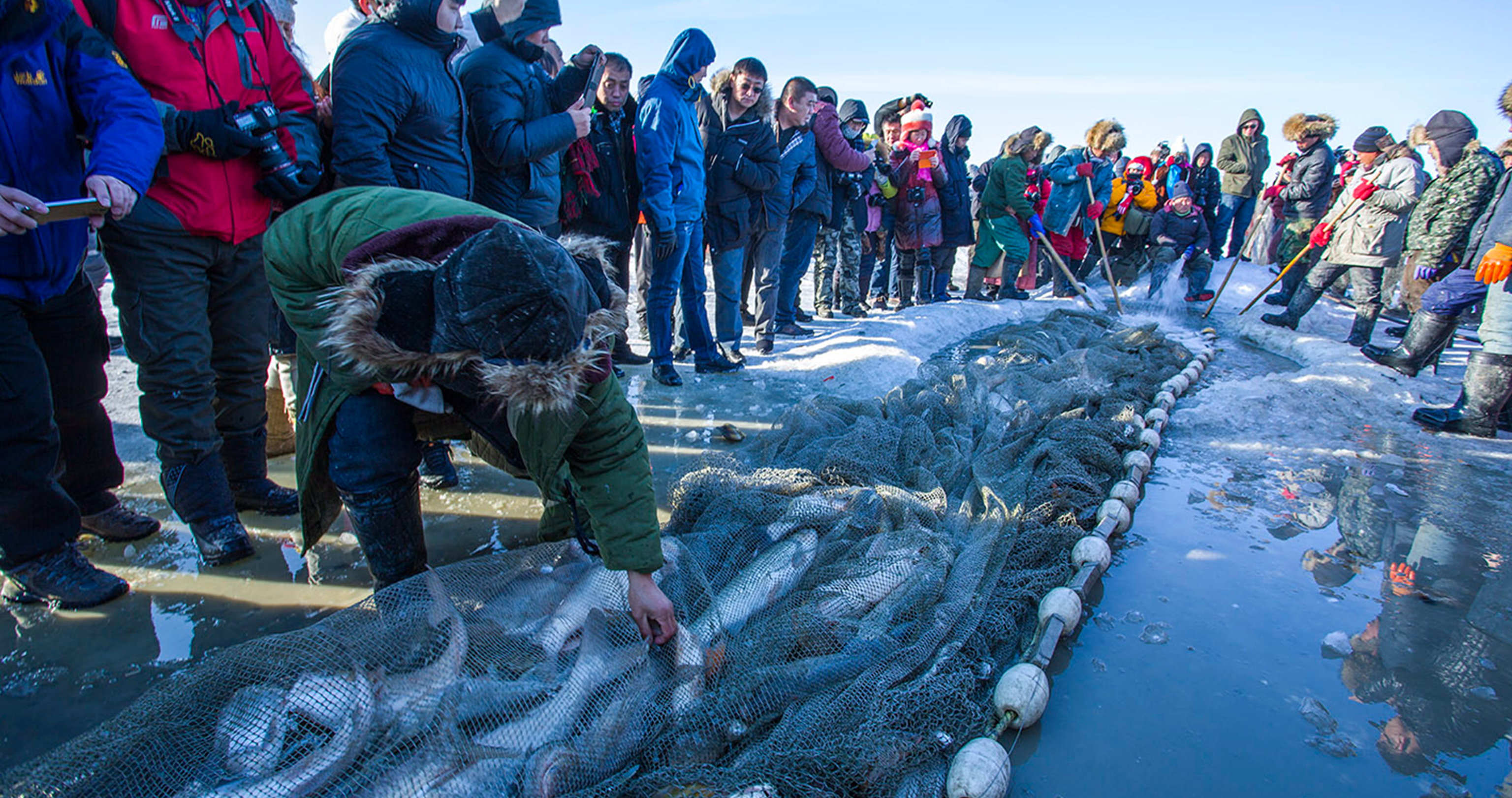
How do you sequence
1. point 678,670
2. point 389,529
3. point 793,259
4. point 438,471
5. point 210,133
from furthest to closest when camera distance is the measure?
point 793,259
point 438,471
point 210,133
point 389,529
point 678,670

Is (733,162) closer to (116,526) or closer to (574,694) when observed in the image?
(116,526)

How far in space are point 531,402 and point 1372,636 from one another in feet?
9.63

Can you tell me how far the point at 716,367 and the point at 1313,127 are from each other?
348 inches

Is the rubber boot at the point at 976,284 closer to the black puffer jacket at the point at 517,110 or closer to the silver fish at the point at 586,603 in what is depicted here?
the black puffer jacket at the point at 517,110

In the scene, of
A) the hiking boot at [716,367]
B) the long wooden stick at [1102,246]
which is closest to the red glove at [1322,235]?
the long wooden stick at [1102,246]

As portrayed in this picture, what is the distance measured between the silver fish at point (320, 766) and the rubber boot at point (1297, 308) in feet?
31.4

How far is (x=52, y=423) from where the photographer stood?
2375mm

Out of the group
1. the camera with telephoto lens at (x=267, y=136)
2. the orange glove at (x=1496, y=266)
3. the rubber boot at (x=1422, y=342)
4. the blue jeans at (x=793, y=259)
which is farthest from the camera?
the blue jeans at (x=793, y=259)

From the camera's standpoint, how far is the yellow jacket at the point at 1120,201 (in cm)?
1059

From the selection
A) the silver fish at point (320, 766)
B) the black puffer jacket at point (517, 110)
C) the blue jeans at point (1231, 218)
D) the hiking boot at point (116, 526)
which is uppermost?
the black puffer jacket at point (517, 110)

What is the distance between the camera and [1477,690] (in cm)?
232

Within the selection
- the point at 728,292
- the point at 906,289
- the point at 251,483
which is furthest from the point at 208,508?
the point at 906,289

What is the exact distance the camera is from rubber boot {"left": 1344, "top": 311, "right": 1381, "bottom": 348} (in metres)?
7.46

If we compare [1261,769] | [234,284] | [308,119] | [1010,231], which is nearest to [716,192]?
[308,119]
